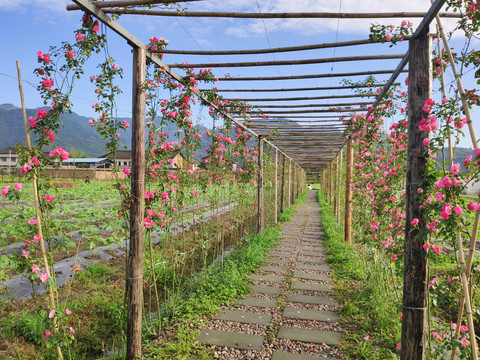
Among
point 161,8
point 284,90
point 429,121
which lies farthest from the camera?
point 284,90

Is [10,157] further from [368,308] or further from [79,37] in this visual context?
[368,308]

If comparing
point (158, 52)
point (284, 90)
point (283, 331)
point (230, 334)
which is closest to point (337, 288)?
point (283, 331)

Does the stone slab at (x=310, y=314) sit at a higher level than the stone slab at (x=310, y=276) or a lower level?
lower

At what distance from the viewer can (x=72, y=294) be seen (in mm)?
3738

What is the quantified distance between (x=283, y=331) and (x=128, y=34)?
308 cm

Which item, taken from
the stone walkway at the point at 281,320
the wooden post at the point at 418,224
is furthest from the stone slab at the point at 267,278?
the wooden post at the point at 418,224

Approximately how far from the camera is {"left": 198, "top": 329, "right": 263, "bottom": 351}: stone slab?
282 cm

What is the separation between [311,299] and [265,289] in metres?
0.67

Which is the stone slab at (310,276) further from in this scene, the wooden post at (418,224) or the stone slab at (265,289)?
the wooden post at (418,224)

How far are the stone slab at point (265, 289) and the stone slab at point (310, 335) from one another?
103 centimetres

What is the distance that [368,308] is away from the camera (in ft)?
11.6

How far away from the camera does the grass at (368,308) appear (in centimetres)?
277

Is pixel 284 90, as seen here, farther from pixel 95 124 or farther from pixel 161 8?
pixel 95 124

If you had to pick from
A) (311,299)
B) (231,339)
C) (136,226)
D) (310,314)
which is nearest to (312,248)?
(311,299)
